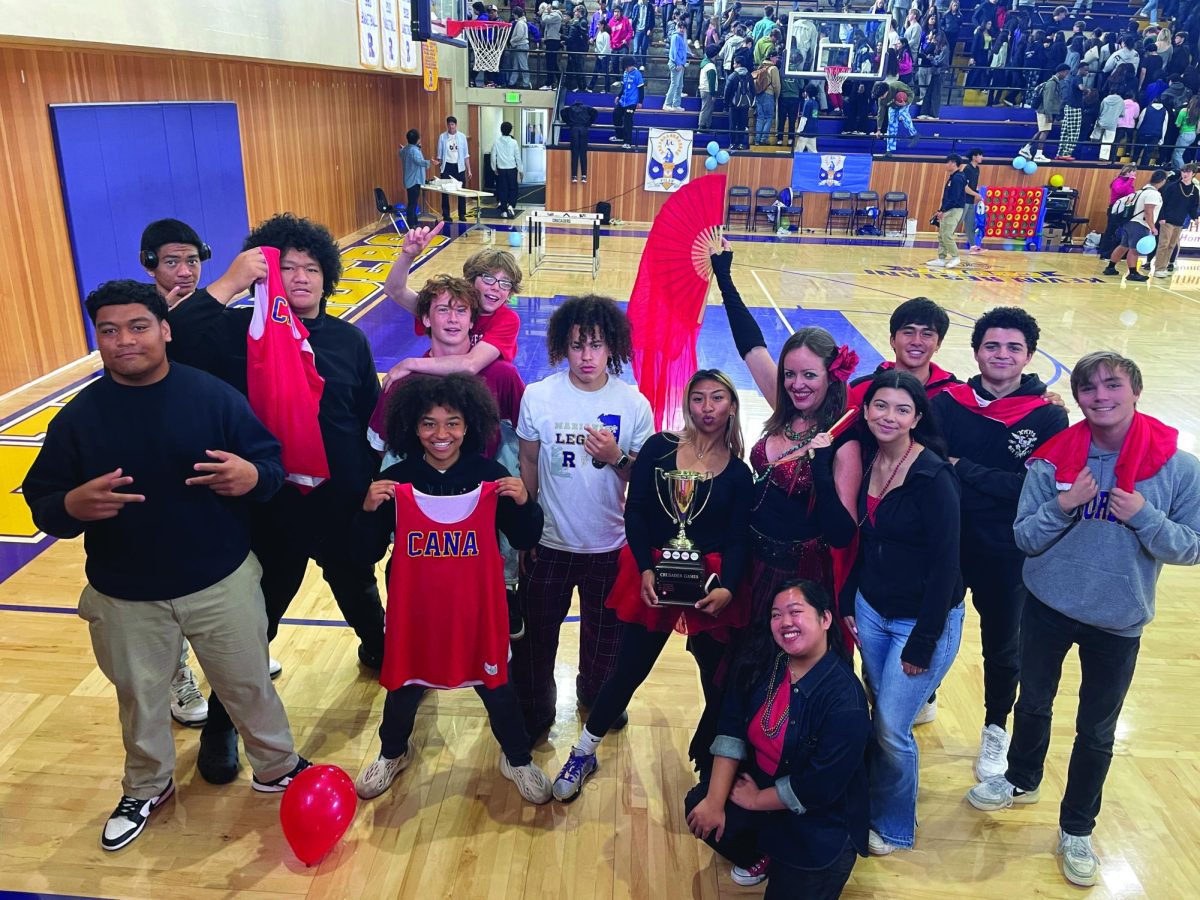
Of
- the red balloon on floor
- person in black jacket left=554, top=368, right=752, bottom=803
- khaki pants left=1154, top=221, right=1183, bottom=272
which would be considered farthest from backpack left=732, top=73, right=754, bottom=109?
the red balloon on floor

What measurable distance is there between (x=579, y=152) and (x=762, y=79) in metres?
4.19

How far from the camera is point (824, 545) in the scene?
2941 millimetres

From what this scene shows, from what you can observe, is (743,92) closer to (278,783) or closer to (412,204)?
(412,204)

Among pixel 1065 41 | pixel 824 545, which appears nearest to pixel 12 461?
pixel 824 545

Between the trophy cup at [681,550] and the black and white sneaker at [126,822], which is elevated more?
the trophy cup at [681,550]

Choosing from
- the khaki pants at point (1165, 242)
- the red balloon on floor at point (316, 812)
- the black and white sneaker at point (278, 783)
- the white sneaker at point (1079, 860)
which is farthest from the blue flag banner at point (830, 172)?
the red balloon on floor at point (316, 812)

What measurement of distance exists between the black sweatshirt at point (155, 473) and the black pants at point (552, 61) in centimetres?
1971

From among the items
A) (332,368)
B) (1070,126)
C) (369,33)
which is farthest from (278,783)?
(1070,126)

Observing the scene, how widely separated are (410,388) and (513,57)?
19365 mm

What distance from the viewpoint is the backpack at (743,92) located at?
18.6 metres

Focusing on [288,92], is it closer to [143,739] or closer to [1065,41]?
[143,739]

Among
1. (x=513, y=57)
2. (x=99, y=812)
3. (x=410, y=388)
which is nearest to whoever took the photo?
(x=410, y=388)

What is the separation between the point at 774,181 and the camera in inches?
735

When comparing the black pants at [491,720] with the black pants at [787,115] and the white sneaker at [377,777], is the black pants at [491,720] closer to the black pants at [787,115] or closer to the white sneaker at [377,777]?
the white sneaker at [377,777]
